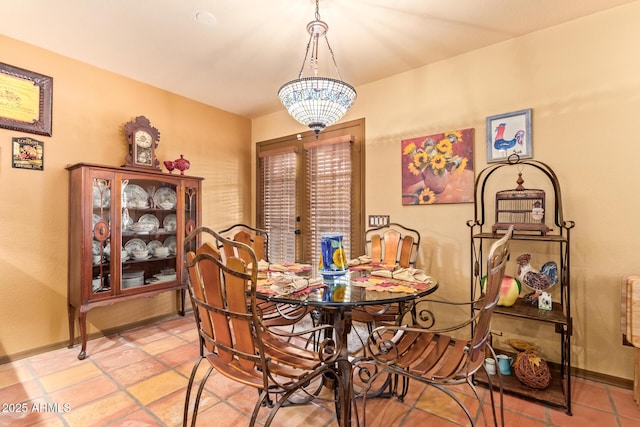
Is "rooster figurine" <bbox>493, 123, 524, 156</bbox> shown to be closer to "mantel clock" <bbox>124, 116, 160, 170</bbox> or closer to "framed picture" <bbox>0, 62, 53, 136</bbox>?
"mantel clock" <bbox>124, 116, 160, 170</bbox>

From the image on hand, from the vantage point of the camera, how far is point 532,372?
198cm

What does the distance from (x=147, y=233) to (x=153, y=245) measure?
0.45 feet

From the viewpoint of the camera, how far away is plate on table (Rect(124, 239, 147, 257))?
114 inches

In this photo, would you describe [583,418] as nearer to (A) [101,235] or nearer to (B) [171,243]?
(B) [171,243]

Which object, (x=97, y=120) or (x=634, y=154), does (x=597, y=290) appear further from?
(x=97, y=120)

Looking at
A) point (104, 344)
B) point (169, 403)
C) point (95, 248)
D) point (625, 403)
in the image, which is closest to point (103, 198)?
point (95, 248)

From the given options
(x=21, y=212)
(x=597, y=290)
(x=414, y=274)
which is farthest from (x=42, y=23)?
(x=597, y=290)

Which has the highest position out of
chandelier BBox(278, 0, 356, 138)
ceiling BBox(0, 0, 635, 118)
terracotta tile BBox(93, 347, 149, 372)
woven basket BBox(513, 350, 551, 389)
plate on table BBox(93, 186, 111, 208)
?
ceiling BBox(0, 0, 635, 118)

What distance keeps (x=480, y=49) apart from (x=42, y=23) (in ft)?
11.3

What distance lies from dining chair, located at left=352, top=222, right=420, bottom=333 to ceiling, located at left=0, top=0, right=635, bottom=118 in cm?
159

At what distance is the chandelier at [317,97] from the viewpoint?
190 centimetres

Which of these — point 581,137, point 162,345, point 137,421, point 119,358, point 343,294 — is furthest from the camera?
point 162,345

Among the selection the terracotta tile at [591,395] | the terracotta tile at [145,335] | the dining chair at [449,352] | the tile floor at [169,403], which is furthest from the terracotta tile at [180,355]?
the terracotta tile at [591,395]

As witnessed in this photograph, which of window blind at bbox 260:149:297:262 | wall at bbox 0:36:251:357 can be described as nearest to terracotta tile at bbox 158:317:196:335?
wall at bbox 0:36:251:357
